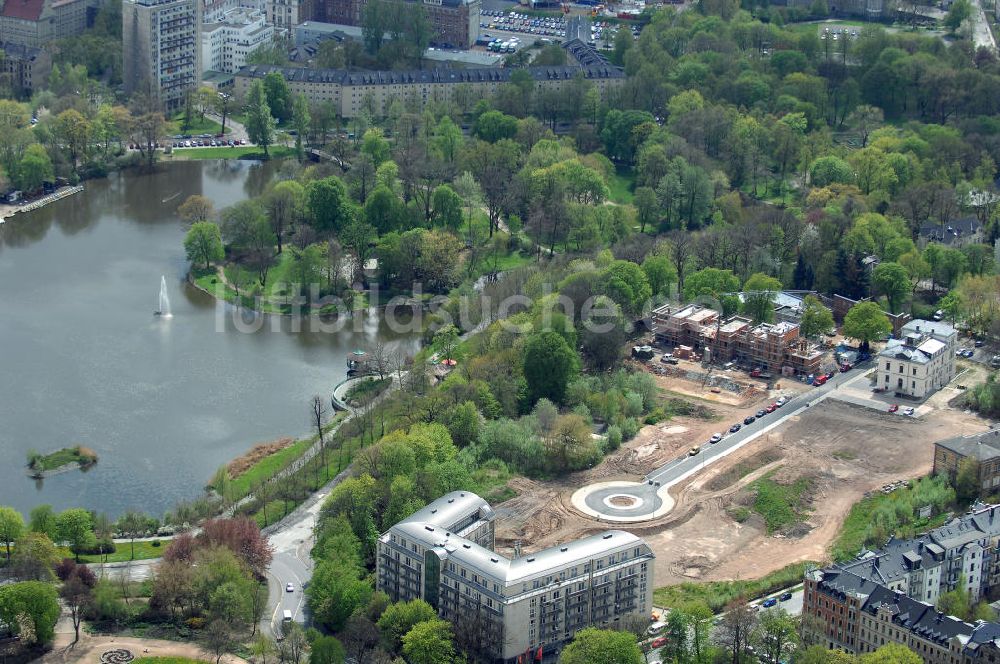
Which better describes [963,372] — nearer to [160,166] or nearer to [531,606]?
[531,606]

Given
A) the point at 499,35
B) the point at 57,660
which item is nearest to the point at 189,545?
the point at 57,660

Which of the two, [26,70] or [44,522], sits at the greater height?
[26,70]

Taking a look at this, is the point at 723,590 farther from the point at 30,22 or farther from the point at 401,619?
the point at 30,22

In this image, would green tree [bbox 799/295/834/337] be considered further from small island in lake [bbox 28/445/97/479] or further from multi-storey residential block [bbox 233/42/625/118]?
multi-storey residential block [bbox 233/42/625/118]

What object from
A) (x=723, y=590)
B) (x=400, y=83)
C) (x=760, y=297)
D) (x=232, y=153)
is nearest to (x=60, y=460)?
(x=723, y=590)

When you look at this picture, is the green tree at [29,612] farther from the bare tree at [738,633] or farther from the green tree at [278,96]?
the green tree at [278,96]

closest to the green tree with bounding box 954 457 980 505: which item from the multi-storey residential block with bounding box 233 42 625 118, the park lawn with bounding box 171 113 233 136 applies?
the multi-storey residential block with bounding box 233 42 625 118

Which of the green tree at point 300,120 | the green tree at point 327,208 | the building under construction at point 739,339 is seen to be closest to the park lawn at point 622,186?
the green tree at point 327,208
